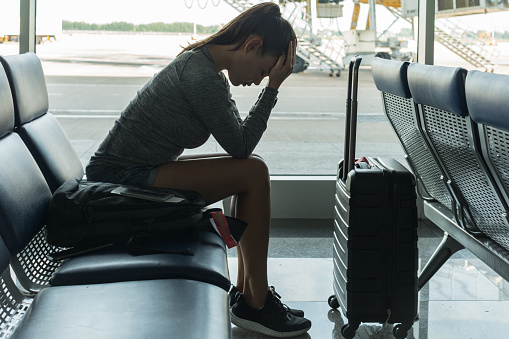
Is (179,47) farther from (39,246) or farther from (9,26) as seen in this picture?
(39,246)

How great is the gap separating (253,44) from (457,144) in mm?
757

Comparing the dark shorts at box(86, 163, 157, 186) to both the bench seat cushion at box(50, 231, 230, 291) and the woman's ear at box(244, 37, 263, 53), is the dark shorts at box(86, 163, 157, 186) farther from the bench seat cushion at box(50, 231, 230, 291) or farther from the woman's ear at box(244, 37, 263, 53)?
the woman's ear at box(244, 37, 263, 53)

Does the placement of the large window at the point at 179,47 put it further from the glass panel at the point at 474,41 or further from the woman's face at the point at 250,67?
the woman's face at the point at 250,67

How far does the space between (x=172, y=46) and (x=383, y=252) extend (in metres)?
2.26

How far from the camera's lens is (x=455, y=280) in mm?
2969

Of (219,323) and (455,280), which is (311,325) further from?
(219,323)

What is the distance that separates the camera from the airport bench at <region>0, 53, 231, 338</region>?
135 cm

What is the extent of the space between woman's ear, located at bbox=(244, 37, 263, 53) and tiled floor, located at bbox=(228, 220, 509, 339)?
39.2 inches

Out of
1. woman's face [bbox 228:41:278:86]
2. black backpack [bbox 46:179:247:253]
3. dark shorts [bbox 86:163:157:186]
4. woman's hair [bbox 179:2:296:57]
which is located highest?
woman's hair [bbox 179:2:296:57]

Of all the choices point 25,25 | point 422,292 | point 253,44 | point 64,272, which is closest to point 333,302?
point 422,292

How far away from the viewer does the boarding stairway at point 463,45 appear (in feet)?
13.0

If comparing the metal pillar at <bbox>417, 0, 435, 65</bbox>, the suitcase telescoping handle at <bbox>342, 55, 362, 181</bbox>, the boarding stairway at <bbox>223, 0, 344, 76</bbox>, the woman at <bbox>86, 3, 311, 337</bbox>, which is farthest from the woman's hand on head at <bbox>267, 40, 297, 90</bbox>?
the metal pillar at <bbox>417, 0, 435, 65</bbox>

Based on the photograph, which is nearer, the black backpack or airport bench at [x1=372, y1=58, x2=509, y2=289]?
airport bench at [x1=372, y1=58, x2=509, y2=289]

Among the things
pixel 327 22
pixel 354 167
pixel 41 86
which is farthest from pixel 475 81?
pixel 327 22
